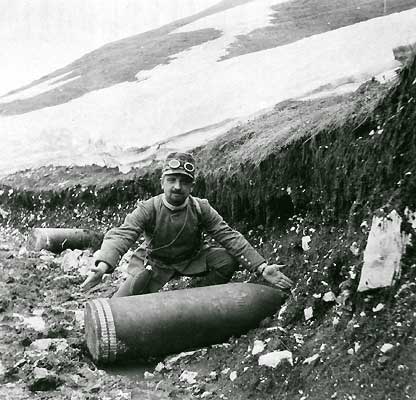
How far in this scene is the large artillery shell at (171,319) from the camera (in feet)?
13.0

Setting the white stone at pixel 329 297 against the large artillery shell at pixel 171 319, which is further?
the large artillery shell at pixel 171 319

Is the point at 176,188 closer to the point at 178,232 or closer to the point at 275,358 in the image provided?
the point at 178,232

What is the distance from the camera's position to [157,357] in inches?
164

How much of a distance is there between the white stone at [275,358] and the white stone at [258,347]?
134 mm

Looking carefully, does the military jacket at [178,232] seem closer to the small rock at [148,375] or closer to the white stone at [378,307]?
the small rock at [148,375]

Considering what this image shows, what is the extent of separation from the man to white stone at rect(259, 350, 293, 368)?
1119 mm

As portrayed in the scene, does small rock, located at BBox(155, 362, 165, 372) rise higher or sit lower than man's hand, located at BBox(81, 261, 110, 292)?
lower

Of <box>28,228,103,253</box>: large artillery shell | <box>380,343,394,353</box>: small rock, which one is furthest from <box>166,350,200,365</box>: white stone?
<box>28,228,103,253</box>: large artillery shell

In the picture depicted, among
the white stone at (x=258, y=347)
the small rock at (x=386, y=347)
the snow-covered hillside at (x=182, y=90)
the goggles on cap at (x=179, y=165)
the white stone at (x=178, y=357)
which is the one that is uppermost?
the snow-covered hillside at (x=182, y=90)

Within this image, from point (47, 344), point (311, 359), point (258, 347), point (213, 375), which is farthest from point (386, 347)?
point (47, 344)

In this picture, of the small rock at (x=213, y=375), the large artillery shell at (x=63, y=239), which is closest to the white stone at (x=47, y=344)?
the small rock at (x=213, y=375)

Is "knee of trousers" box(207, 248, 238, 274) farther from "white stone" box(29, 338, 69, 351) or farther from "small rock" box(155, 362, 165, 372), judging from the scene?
"white stone" box(29, 338, 69, 351)

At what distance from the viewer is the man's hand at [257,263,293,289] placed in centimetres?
447

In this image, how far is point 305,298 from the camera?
405 cm
